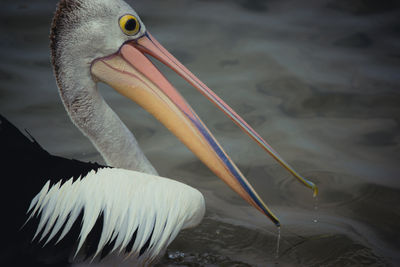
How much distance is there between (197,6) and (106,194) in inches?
143

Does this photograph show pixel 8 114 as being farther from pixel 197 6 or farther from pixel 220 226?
pixel 197 6

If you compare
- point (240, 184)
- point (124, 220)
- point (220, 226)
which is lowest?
point (220, 226)

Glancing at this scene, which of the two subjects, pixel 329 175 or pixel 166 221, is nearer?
pixel 166 221

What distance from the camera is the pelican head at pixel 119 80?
232 centimetres

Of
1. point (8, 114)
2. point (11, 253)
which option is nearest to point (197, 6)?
point (8, 114)

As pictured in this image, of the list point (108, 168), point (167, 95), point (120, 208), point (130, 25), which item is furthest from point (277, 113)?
point (120, 208)

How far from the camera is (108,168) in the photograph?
216cm

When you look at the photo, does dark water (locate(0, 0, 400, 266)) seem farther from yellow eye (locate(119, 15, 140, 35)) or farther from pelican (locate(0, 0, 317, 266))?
yellow eye (locate(119, 15, 140, 35))

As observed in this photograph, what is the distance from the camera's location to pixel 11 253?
5.99 feet

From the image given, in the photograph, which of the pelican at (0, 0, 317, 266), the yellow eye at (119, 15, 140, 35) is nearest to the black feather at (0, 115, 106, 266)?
the pelican at (0, 0, 317, 266)

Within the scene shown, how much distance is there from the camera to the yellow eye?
7.68 ft

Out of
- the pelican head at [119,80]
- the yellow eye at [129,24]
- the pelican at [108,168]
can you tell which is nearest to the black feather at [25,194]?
the pelican at [108,168]

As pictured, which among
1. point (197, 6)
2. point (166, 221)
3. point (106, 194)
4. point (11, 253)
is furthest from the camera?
point (197, 6)

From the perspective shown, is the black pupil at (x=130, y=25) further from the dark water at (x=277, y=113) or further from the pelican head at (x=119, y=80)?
the dark water at (x=277, y=113)
